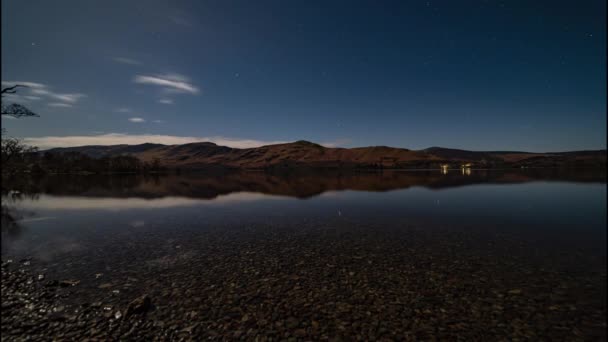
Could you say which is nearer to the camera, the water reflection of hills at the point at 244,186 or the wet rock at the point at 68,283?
the wet rock at the point at 68,283

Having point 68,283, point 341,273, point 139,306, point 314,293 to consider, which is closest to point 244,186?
point 68,283

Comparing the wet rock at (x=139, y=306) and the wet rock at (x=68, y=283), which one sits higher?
the wet rock at (x=139, y=306)

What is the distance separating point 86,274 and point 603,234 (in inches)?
1489

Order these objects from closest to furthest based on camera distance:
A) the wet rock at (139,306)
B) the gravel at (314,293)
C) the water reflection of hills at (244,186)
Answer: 1. the gravel at (314,293)
2. the wet rock at (139,306)
3. the water reflection of hills at (244,186)

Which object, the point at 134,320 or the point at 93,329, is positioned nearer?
the point at 93,329

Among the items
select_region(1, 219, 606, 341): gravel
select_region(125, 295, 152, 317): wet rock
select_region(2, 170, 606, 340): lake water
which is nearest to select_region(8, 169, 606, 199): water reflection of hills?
select_region(2, 170, 606, 340): lake water

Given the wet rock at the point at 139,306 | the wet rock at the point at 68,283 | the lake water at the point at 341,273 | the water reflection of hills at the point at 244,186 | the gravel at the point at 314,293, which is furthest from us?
the water reflection of hills at the point at 244,186

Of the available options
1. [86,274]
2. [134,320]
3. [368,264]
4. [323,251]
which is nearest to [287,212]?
[323,251]

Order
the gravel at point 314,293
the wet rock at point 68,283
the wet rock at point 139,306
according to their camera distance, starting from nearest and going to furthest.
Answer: the gravel at point 314,293
the wet rock at point 139,306
the wet rock at point 68,283

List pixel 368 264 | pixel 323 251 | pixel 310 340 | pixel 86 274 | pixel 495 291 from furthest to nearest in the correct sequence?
Answer: pixel 323 251
pixel 368 264
pixel 86 274
pixel 495 291
pixel 310 340

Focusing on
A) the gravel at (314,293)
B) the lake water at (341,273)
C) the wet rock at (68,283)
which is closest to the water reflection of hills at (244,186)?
the lake water at (341,273)

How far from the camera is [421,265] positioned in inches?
561

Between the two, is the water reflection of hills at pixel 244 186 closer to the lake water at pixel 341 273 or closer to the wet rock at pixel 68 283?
the lake water at pixel 341 273

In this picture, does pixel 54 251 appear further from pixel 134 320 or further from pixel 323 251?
pixel 323 251
